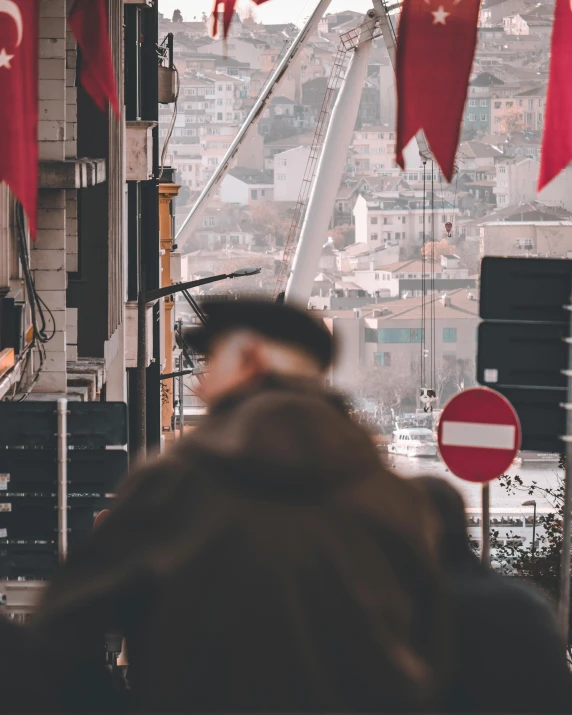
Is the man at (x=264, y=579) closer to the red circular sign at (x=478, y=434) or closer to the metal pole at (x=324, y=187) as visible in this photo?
the red circular sign at (x=478, y=434)

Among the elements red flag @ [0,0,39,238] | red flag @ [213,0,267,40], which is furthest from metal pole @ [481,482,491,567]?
red flag @ [213,0,267,40]

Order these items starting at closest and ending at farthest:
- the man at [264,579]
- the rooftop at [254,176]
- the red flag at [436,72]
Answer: the man at [264,579] → the red flag at [436,72] → the rooftop at [254,176]

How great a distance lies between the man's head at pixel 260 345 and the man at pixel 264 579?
0.10 metres

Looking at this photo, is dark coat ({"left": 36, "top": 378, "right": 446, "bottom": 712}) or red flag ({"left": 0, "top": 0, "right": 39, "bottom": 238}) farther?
red flag ({"left": 0, "top": 0, "right": 39, "bottom": 238})

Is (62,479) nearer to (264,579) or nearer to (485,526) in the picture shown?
(485,526)

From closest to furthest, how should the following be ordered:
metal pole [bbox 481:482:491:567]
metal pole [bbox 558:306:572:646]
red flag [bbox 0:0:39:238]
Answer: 1. metal pole [bbox 481:482:491:567]
2. metal pole [bbox 558:306:572:646]
3. red flag [bbox 0:0:39:238]

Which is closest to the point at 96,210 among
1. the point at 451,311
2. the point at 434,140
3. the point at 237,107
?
the point at 434,140

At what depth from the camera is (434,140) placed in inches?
421

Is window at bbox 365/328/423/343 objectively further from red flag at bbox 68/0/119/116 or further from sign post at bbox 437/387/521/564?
sign post at bbox 437/387/521/564

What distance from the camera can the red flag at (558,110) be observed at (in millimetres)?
10070

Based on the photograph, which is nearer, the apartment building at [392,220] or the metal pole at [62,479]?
the metal pole at [62,479]

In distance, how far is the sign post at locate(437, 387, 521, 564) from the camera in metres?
7.23

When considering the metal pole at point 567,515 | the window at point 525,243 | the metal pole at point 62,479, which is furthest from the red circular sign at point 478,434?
the window at point 525,243

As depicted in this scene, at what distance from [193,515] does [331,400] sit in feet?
1.12
